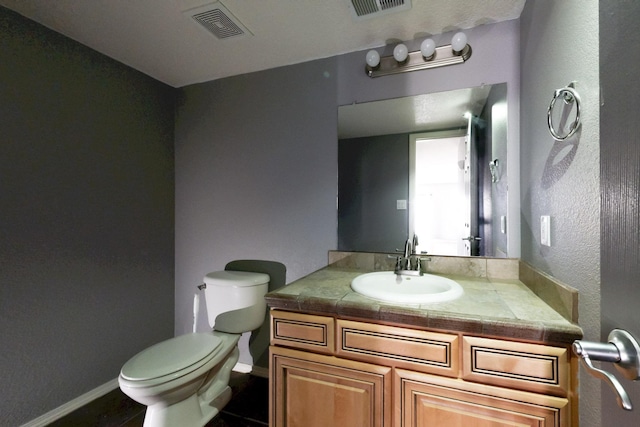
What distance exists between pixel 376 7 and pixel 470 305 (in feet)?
4.65

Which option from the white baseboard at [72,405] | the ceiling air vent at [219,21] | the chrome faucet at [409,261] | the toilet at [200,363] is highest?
the ceiling air vent at [219,21]

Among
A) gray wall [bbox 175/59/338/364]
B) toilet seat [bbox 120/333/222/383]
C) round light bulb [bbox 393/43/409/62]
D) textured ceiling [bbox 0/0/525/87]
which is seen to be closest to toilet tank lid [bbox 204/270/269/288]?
gray wall [bbox 175/59/338/364]

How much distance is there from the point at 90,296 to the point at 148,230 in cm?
54

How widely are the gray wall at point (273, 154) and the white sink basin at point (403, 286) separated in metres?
0.47

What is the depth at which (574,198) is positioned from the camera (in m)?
0.87

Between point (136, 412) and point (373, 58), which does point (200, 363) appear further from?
point (373, 58)

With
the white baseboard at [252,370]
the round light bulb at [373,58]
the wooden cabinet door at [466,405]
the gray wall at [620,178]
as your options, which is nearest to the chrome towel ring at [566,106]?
the gray wall at [620,178]

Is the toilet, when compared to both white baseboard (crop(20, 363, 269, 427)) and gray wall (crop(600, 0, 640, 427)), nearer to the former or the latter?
white baseboard (crop(20, 363, 269, 427))

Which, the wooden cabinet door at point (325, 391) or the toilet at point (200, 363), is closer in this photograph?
the wooden cabinet door at point (325, 391)

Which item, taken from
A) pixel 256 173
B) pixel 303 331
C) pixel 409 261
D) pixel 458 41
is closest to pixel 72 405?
pixel 303 331

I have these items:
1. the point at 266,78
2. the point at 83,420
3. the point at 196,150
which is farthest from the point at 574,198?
the point at 83,420

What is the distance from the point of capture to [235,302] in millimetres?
1761

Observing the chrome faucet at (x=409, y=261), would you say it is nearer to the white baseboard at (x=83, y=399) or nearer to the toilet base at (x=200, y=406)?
the toilet base at (x=200, y=406)

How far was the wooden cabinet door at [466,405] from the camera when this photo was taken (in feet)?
2.70
